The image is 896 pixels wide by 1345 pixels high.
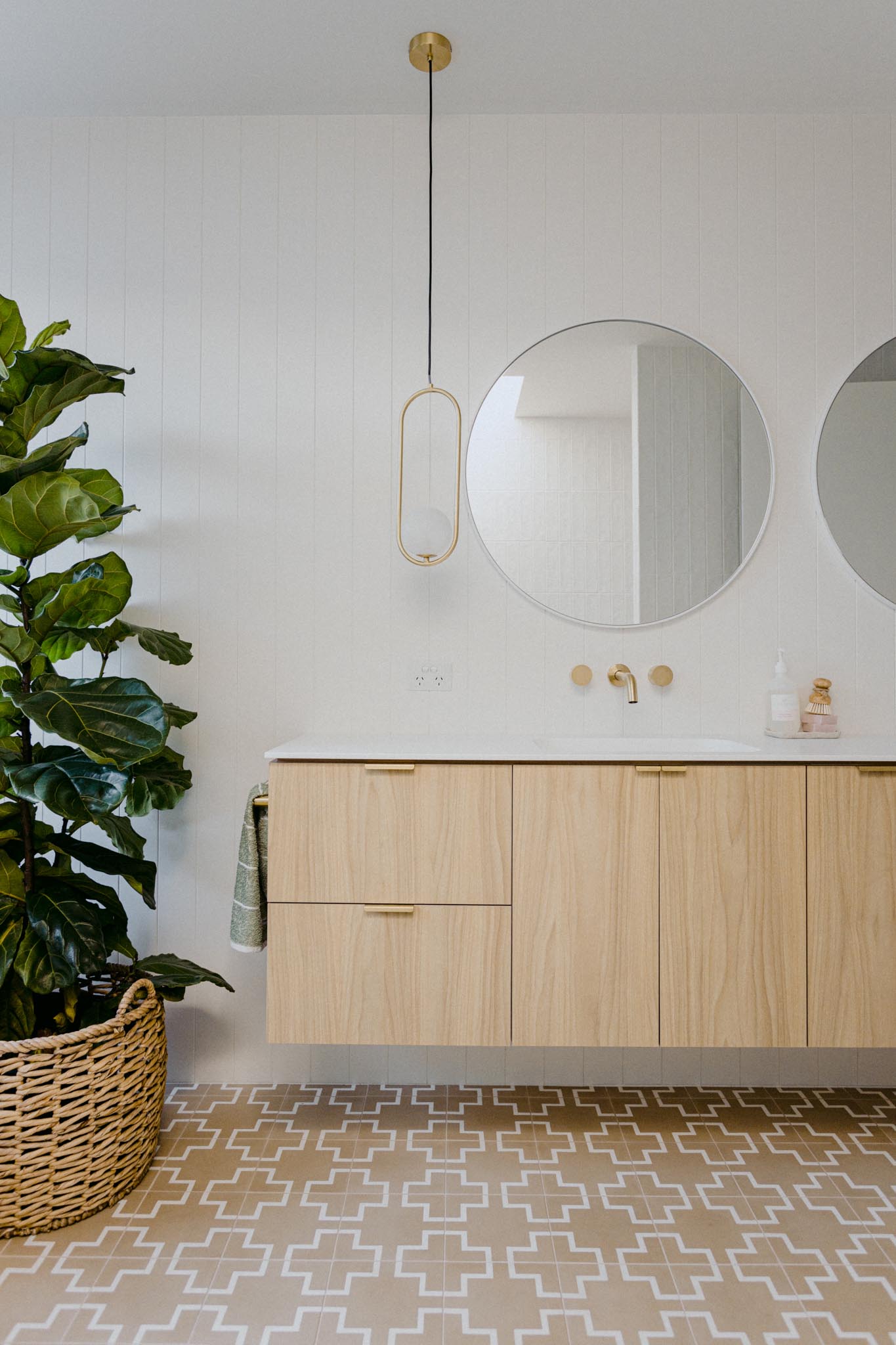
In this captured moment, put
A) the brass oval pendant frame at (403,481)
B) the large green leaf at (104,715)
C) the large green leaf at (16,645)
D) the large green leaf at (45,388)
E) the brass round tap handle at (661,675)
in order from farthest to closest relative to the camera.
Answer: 1. the brass round tap handle at (661,675)
2. the brass oval pendant frame at (403,481)
3. the large green leaf at (45,388)
4. the large green leaf at (16,645)
5. the large green leaf at (104,715)

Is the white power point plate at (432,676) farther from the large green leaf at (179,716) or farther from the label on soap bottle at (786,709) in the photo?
the label on soap bottle at (786,709)

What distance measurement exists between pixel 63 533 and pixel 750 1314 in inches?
73.3

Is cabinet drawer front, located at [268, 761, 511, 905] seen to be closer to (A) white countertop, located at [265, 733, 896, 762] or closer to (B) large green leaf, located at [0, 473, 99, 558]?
(A) white countertop, located at [265, 733, 896, 762]

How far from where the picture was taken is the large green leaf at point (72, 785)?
1.63m

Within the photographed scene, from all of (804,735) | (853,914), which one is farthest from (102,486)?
(853,914)

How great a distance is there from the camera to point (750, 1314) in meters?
1.43

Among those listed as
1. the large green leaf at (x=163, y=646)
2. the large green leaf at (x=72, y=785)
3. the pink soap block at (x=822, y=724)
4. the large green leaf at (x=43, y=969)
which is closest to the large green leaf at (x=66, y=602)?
the large green leaf at (x=163, y=646)

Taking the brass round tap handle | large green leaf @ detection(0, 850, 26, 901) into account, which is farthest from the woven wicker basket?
the brass round tap handle

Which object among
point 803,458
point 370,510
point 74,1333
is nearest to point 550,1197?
point 74,1333

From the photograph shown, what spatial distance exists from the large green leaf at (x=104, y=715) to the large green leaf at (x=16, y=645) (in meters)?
0.07

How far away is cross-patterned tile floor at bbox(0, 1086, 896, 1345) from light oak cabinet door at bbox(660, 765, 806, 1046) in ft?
1.05

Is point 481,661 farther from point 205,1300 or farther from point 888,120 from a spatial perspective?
point 888,120

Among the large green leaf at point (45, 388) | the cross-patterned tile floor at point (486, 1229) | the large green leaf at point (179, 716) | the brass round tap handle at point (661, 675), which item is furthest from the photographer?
the brass round tap handle at point (661, 675)

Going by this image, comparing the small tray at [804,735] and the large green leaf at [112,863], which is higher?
the small tray at [804,735]
